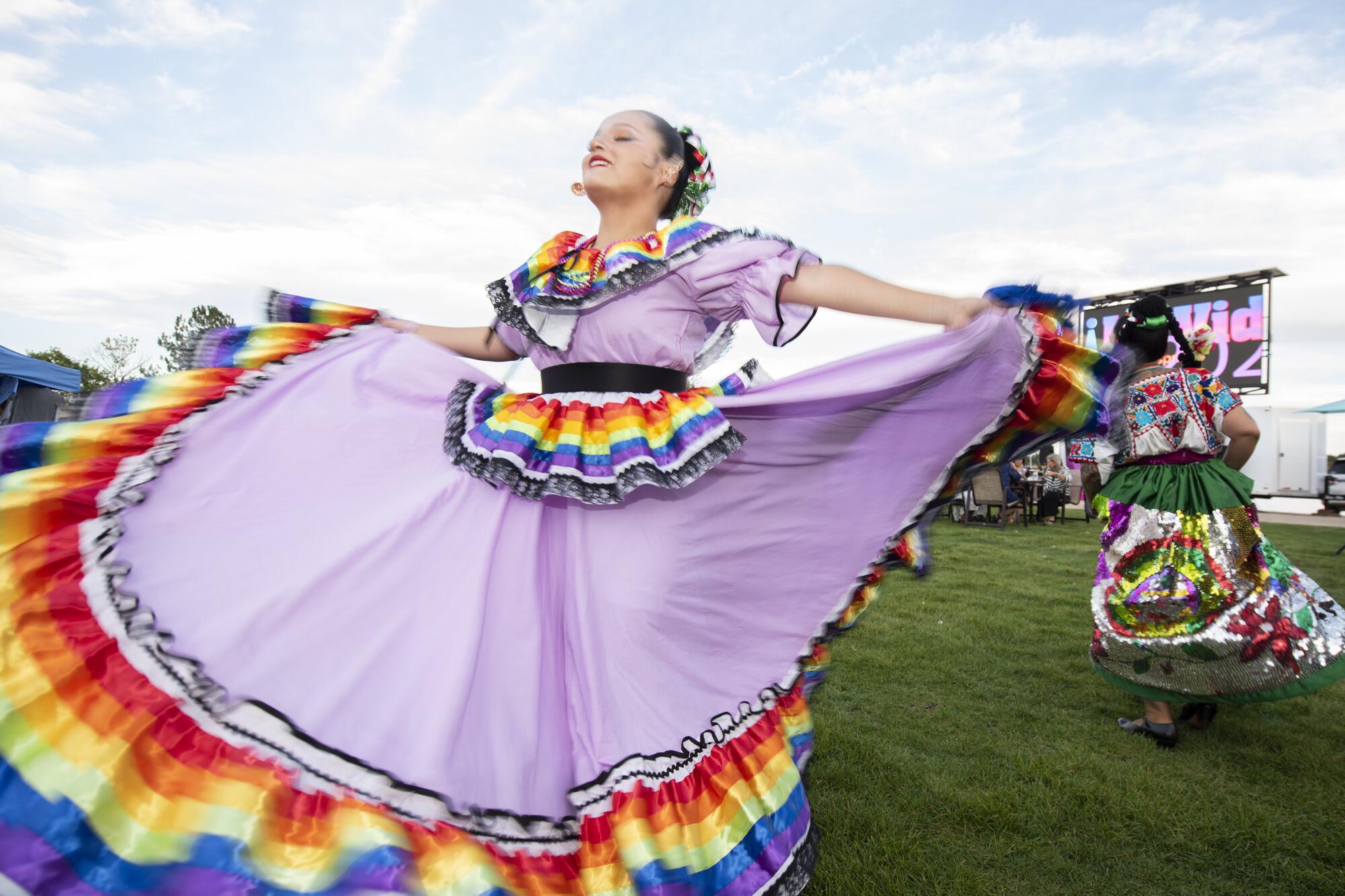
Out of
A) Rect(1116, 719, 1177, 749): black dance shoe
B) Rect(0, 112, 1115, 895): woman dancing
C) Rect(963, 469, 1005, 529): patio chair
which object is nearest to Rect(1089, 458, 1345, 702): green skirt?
Rect(1116, 719, 1177, 749): black dance shoe

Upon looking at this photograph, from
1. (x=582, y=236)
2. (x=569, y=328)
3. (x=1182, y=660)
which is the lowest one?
(x=1182, y=660)

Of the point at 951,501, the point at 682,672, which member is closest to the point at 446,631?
the point at 682,672

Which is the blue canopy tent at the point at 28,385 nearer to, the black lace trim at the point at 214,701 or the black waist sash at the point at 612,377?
the black lace trim at the point at 214,701

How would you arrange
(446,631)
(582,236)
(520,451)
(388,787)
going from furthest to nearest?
(582,236) < (520,451) < (446,631) < (388,787)

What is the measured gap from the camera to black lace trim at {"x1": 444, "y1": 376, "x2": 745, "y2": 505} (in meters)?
1.80

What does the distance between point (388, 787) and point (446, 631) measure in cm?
31

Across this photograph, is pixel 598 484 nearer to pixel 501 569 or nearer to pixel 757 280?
pixel 501 569

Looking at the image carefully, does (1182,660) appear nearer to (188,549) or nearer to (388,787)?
(388,787)

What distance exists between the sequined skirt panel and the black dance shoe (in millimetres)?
125

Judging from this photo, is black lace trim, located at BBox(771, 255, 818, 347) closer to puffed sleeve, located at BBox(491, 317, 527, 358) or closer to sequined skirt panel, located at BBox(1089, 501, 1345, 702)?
puffed sleeve, located at BBox(491, 317, 527, 358)

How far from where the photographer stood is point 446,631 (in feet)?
5.53

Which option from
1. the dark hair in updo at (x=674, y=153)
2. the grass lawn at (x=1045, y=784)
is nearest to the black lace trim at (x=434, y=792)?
the grass lawn at (x=1045, y=784)

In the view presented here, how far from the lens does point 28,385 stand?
9.84 meters

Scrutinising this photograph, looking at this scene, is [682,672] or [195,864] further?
[682,672]
